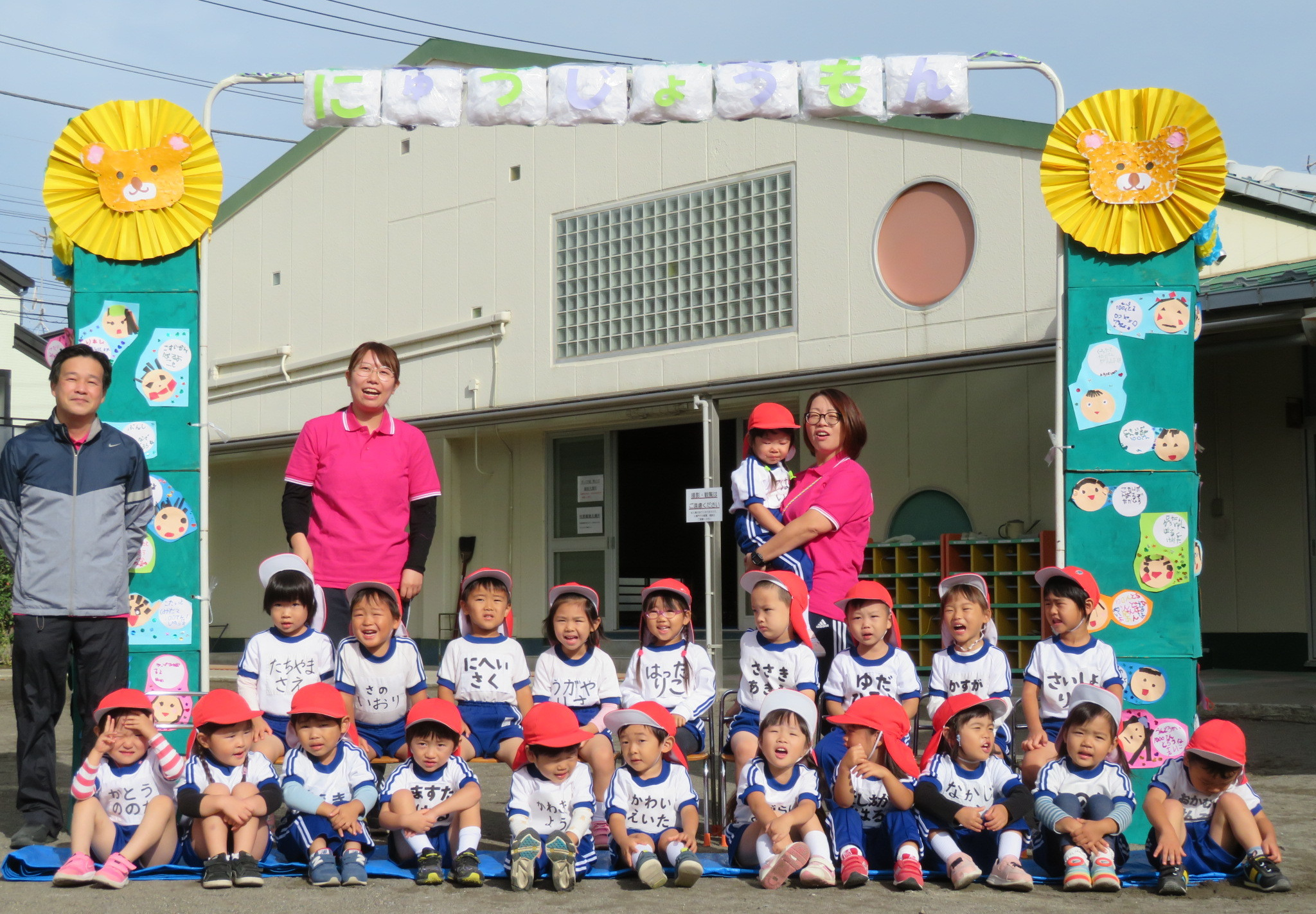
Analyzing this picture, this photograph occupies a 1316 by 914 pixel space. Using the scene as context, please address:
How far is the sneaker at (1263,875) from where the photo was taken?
453 centimetres

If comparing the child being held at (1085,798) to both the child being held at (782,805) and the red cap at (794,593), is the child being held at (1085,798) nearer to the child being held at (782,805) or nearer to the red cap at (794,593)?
the child being held at (782,805)

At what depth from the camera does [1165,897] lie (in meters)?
4.48

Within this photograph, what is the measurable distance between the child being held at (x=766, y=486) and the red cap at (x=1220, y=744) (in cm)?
159

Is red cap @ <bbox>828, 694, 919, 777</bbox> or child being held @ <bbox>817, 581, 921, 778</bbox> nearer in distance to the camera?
red cap @ <bbox>828, 694, 919, 777</bbox>

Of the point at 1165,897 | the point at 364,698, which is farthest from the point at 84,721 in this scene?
the point at 1165,897

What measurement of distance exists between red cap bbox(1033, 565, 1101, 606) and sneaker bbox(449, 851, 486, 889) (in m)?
2.35

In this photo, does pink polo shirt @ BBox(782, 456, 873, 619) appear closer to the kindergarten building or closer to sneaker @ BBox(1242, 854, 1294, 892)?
sneaker @ BBox(1242, 854, 1294, 892)

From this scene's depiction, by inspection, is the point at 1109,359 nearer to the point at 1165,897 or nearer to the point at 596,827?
the point at 1165,897

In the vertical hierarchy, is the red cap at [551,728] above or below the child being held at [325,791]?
above

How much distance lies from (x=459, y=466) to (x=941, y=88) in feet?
38.3

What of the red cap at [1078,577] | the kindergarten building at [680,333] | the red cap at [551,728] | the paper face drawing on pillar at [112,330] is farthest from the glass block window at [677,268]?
the red cap at [551,728]

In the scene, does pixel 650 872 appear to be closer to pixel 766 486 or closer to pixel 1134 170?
pixel 766 486

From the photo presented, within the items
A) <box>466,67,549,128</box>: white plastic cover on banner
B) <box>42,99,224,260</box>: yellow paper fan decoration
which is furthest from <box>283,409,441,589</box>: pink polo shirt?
<box>466,67,549,128</box>: white plastic cover on banner

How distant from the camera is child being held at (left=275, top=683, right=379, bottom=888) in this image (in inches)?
187
